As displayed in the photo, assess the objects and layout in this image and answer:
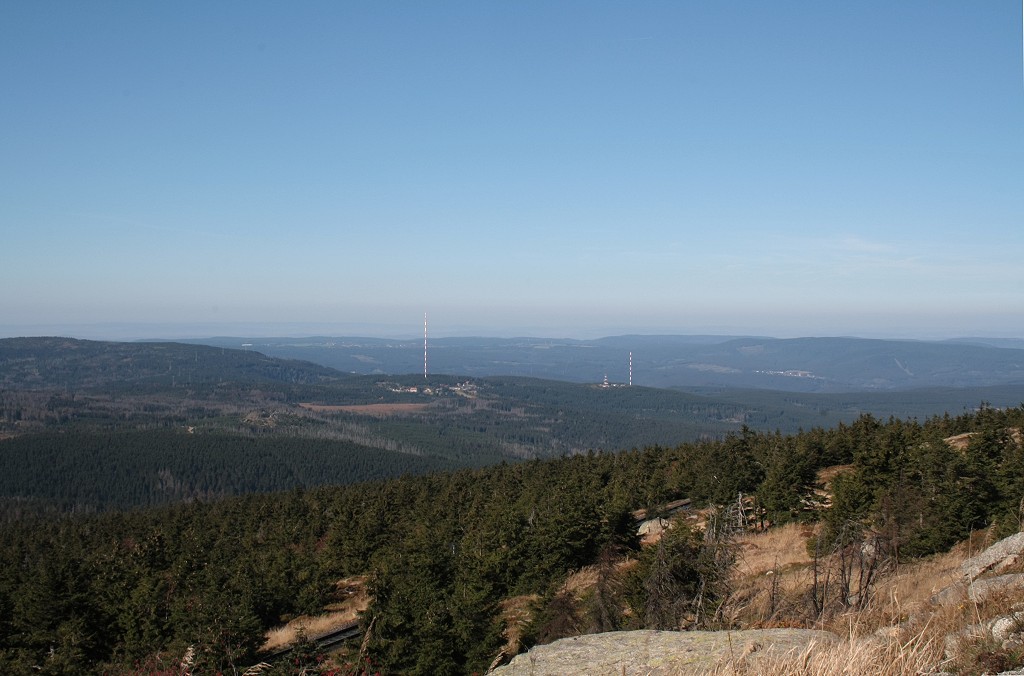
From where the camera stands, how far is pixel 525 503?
47.5 m

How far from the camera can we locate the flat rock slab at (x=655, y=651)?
220 inches

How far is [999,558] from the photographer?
10.7 m

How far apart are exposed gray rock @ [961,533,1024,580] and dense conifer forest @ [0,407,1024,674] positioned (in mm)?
1570

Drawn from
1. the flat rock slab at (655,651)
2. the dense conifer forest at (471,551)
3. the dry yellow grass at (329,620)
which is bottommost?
the dry yellow grass at (329,620)

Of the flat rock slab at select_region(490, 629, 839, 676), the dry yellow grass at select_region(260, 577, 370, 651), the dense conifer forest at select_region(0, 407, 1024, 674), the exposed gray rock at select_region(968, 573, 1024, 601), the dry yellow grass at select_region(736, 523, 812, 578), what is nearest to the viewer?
the flat rock slab at select_region(490, 629, 839, 676)

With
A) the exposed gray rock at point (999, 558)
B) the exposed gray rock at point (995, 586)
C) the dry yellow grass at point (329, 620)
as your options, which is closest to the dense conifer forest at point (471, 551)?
the dry yellow grass at point (329, 620)

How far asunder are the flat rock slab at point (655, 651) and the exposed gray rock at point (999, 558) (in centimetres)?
→ 551

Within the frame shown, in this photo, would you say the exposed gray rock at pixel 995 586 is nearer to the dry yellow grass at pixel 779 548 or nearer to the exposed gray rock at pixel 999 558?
the exposed gray rock at pixel 999 558

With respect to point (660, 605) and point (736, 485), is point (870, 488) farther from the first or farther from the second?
point (660, 605)

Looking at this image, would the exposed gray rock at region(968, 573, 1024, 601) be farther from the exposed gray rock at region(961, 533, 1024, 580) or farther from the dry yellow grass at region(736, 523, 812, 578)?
the dry yellow grass at region(736, 523, 812, 578)

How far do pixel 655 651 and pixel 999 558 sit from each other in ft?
25.8

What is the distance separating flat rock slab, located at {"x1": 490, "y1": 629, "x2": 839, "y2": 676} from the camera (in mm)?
5586

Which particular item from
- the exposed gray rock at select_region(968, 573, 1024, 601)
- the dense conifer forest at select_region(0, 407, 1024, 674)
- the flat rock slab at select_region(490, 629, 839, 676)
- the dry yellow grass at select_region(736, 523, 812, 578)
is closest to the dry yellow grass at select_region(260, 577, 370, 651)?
the dense conifer forest at select_region(0, 407, 1024, 674)

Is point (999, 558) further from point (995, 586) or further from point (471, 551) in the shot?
point (471, 551)
